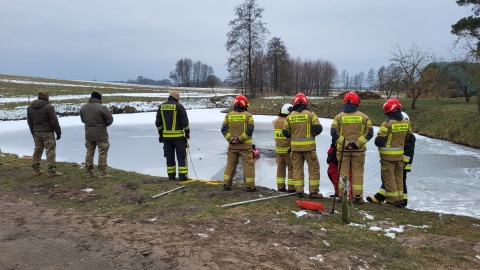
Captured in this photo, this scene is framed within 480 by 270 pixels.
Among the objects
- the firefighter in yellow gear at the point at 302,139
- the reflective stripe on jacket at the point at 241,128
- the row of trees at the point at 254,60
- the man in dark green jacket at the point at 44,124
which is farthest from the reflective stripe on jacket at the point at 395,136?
the row of trees at the point at 254,60

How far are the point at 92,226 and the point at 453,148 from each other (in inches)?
570

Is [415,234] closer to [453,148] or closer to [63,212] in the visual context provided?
[63,212]

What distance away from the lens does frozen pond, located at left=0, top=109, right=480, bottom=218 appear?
760 cm

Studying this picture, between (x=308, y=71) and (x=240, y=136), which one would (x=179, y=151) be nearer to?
(x=240, y=136)

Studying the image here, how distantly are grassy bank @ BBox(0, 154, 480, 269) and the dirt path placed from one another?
7 centimetres

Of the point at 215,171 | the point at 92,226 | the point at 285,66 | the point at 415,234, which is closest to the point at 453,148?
the point at 215,171

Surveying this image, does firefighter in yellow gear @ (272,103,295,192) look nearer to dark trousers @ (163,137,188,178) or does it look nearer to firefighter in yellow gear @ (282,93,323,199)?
firefighter in yellow gear @ (282,93,323,199)

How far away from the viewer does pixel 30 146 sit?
43.9 feet

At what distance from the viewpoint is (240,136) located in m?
6.45

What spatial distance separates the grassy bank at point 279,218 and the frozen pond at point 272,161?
1.88m

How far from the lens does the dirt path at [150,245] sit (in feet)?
11.6

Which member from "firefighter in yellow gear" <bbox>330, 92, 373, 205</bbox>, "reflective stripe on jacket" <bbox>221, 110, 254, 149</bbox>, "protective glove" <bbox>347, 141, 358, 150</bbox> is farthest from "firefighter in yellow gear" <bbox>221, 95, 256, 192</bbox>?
"protective glove" <bbox>347, 141, 358, 150</bbox>

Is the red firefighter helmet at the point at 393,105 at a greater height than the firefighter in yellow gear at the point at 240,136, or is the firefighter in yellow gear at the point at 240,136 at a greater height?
the red firefighter helmet at the point at 393,105

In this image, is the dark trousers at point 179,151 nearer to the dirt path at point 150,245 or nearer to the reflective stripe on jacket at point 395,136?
the dirt path at point 150,245
